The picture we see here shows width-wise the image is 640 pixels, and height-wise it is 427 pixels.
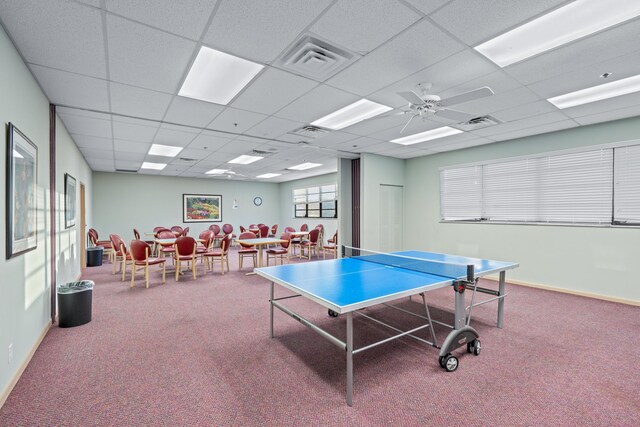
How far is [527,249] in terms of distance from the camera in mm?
5441

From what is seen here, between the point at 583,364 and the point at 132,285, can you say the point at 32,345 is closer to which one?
the point at 132,285

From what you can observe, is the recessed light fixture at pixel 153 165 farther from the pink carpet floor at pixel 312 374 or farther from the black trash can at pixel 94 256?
the pink carpet floor at pixel 312 374

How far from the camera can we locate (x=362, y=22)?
2172mm

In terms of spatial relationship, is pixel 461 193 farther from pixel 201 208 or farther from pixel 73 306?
pixel 201 208

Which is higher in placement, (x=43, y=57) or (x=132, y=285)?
(x=43, y=57)

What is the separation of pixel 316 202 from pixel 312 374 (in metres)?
8.89

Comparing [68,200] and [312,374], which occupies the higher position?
[68,200]

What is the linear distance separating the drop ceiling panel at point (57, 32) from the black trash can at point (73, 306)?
2.51 metres

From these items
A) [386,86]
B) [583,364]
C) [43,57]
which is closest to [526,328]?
[583,364]

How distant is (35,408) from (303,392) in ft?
6.11

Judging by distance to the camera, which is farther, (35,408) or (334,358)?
Result: (334,358)

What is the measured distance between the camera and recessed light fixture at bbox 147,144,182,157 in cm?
623

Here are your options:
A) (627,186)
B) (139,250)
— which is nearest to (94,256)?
(139,250)

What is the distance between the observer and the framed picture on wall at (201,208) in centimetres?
1122
